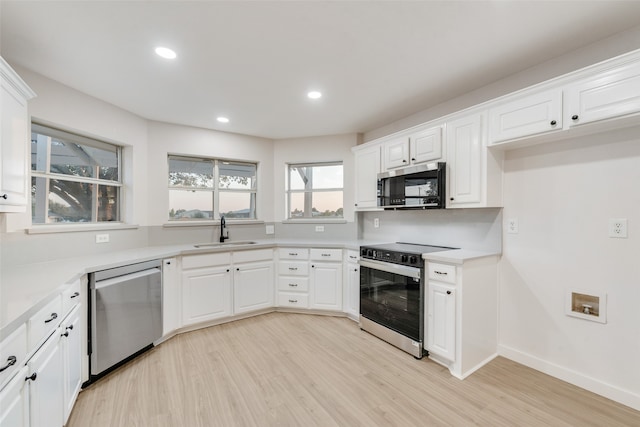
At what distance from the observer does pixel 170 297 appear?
2.83 meters

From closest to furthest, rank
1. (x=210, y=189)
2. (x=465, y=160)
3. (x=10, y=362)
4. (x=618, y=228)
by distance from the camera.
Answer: (x=10, y=362), (x=618, y=228), (x=465, y=160), (x=210, y=189)

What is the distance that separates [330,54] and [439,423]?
8.58 feet

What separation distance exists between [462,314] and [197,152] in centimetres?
359

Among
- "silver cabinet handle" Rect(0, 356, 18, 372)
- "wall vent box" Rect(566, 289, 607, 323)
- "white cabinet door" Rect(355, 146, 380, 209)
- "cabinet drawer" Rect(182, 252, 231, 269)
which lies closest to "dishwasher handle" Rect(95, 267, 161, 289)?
"cabinet drawer" Rect(182, 252, 231, 269)

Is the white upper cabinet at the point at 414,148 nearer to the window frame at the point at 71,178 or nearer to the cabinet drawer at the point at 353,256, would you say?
the cabinet drawer at the point at 353,256

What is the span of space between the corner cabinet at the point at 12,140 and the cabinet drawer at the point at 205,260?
54.8 inches

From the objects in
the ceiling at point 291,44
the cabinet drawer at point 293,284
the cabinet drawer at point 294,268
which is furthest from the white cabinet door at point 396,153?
the cabinet drawer at point 293,284

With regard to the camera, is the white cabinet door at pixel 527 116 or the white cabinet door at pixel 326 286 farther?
the white cabinet door at pixel 326 286

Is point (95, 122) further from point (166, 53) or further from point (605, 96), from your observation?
point (605, 96)

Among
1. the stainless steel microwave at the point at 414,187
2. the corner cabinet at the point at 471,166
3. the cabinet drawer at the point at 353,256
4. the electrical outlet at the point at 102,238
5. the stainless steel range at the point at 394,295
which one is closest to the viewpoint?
the corner cabinet at the point at 471,166

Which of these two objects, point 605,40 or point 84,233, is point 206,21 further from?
point 605,40

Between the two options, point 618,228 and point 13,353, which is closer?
point 13,353

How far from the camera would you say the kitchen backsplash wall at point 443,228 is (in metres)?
2.54

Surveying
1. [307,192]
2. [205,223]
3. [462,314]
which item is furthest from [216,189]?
[462,314]
